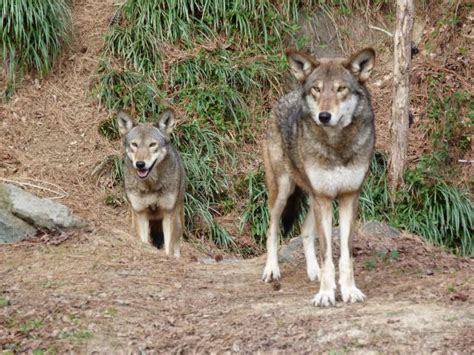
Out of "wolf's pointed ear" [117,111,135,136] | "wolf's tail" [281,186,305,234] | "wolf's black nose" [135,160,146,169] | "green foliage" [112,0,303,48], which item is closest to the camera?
"wolf's tail" [281,186,305,234]

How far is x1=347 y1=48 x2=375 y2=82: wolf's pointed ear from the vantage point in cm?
628

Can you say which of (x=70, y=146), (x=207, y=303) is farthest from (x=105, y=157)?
(x=207, y=303)

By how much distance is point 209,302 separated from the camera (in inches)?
263

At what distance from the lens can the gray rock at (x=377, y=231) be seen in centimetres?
833

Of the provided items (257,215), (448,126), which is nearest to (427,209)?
(448,126)

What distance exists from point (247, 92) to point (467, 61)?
10.6ft

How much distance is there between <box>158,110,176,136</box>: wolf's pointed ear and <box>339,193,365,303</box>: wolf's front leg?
11.6 ft

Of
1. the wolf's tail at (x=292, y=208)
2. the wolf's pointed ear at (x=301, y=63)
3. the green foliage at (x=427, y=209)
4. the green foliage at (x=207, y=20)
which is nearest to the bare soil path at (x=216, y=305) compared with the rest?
the wolf's tail at (x=292, y=208)

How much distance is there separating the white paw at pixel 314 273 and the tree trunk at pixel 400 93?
3640mm

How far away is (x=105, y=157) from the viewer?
1122 centimetres

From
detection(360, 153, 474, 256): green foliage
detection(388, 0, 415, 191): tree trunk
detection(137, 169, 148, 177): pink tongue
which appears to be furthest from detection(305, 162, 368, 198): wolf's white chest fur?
detection(388, 0, 415, 191): tree trunk

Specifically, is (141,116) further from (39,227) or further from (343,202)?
(343,202)

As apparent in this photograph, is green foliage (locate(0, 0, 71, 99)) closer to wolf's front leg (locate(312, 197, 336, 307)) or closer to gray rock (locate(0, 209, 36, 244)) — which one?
gray rock (locate(0, 209, 36, 244))

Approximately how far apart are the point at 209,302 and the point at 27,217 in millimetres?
2625
